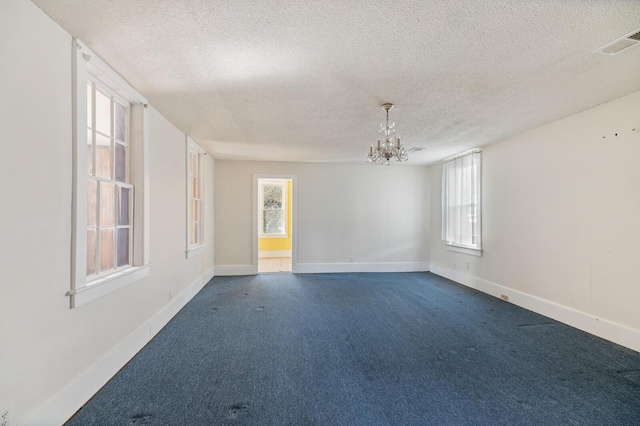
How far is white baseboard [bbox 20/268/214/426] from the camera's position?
161cm

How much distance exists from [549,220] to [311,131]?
3.21 m

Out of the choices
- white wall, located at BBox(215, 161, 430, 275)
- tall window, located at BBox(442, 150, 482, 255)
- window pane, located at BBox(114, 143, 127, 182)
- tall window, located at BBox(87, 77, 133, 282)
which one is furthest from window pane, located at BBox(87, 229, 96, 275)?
tall window, located at BBox(442, 150, 482, 255)

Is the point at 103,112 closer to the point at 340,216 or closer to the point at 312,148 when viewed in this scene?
the point at 312,148

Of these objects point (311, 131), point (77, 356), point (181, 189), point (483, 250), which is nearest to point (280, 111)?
point (311, 131)

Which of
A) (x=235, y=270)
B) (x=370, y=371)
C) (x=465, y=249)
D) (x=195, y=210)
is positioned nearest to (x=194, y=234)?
(x=195, y=210)

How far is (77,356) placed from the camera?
73.9 inches

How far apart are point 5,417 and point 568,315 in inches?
187

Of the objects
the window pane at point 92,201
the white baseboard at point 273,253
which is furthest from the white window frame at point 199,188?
the white baseboard at point 273,253

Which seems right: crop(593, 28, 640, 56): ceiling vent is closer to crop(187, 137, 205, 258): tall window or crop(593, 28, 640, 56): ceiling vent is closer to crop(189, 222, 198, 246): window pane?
crop(187, 137, 205, 258): tall window

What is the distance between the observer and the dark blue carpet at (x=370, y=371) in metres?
1.81

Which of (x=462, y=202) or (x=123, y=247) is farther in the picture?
(x=462, y=202)

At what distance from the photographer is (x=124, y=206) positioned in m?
2.63

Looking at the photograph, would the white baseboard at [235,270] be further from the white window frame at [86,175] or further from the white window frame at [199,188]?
the white window frame at [86,175]

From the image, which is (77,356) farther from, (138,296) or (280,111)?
(280,111)
